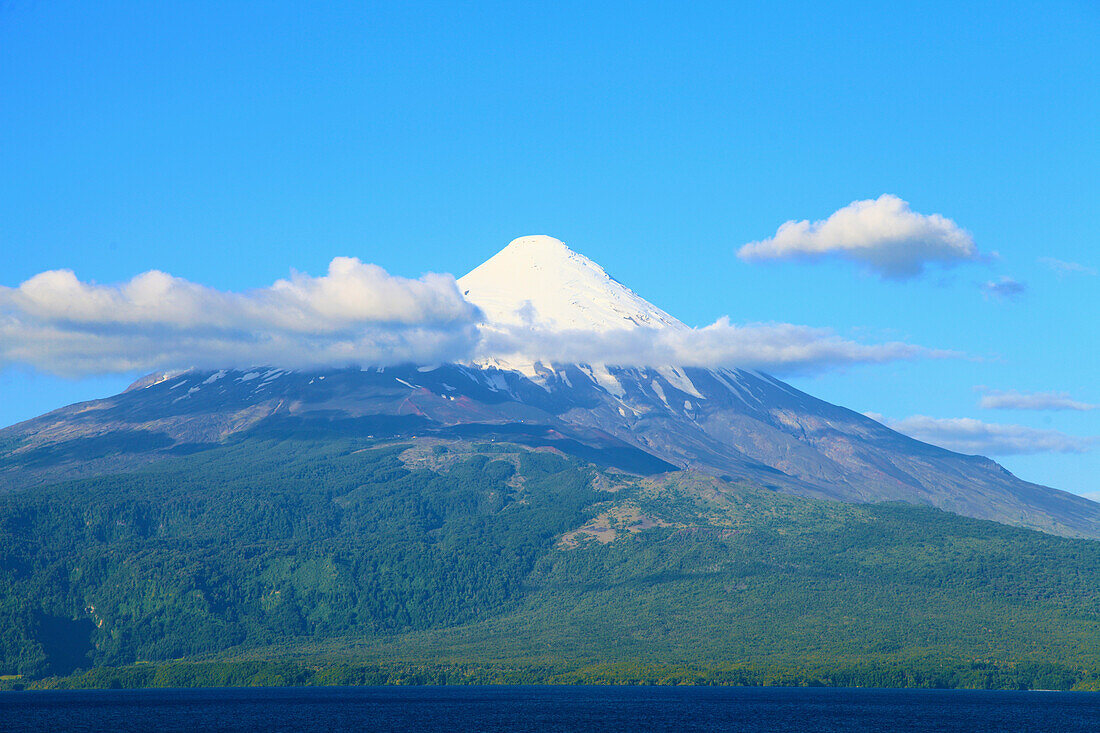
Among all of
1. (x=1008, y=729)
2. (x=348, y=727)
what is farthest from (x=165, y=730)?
(x=1008, y=729)

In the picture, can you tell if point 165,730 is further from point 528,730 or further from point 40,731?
point 528,730

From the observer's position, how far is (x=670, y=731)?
187m

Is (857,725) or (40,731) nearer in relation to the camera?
(40,731)

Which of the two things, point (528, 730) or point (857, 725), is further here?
point (857, 725)

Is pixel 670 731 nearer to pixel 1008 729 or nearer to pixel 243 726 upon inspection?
pixel 1008 729

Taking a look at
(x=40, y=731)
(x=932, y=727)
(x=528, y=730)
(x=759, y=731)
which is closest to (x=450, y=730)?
(x=528, y=730)

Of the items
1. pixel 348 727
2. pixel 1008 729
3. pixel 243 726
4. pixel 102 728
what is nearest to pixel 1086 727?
pixel 1008 729

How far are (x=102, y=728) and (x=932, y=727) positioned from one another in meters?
121

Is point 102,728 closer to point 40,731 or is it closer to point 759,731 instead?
point 40,731

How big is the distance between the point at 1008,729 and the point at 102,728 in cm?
13060

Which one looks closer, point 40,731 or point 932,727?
point 40,731

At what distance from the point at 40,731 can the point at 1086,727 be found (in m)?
149

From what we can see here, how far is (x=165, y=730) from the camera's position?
186 metres

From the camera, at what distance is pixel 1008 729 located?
192000 millimetres
